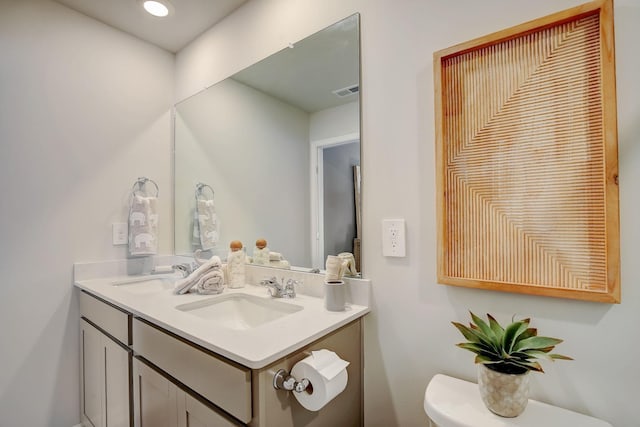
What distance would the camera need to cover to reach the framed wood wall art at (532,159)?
0.81 metres

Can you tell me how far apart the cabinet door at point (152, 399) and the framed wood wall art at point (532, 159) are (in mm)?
1021

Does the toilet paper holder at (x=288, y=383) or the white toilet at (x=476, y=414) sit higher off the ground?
the toilet paper holder at (x=288, y=383)

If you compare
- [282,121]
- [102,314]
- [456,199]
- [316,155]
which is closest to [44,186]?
[102,314]

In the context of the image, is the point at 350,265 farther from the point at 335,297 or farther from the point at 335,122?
the point at 335,122

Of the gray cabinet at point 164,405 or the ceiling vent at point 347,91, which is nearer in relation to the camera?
the gray cabinet at point 164,405

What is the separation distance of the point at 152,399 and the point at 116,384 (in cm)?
36

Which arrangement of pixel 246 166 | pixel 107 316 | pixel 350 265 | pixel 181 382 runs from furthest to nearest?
pixel 246 166 < pixel 107 316 < pixel 350 265 < pixel 181 382

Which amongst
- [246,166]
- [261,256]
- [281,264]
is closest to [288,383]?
[281,264]

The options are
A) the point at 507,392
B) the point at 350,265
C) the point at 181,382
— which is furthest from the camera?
the point at 350,265

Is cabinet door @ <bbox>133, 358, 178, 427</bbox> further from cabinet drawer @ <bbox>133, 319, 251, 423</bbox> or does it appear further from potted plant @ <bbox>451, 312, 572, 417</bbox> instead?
potted plant @ <bbox>451, 312, 572, 417</bbox>

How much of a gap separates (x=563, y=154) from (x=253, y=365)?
3.35 ft

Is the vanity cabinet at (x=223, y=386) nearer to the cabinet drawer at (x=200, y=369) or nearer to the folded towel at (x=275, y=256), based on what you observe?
the cabinet drawer at (x=200, y=369)

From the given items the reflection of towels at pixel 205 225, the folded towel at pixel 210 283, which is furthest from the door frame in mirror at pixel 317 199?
the reflection of towels at pixel 205 225

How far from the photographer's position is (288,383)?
0.87m
